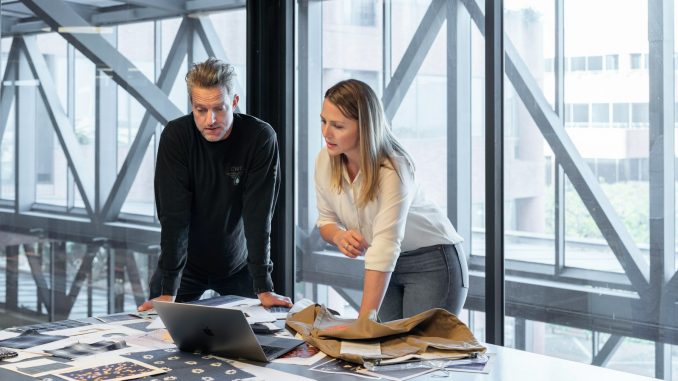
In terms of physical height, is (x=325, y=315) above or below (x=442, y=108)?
below

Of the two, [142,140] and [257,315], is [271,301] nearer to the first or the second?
[257,315]

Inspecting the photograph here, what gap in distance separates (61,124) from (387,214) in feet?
6.20

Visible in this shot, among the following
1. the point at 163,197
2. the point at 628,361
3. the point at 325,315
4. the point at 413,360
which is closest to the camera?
the point at 413,360

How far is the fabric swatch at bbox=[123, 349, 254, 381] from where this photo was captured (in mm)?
2006

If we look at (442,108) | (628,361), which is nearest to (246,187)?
(442,108)

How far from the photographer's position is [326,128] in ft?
8.76

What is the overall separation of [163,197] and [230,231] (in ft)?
1.05

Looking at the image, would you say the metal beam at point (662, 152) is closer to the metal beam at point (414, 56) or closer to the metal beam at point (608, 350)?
the metal beam at point (608, 350)

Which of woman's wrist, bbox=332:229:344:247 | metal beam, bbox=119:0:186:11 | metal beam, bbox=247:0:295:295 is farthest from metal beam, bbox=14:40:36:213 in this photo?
woman's wrist, bbox=332:229:344:247

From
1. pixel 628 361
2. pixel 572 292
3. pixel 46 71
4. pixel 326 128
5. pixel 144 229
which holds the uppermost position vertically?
pixel 46 71

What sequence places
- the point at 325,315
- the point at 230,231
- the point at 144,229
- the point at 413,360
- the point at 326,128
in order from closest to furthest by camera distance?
the point at 413,360 < the point at 325,315 < the point at 326,128 < the point at 230,231 < the point at 144,229

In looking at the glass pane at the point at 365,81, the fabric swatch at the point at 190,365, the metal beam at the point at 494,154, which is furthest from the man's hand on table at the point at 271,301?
the glass pane at the point at 365,81

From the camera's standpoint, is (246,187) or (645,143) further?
(645,143)

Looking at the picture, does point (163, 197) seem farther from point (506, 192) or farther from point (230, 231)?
point (506, 192)
